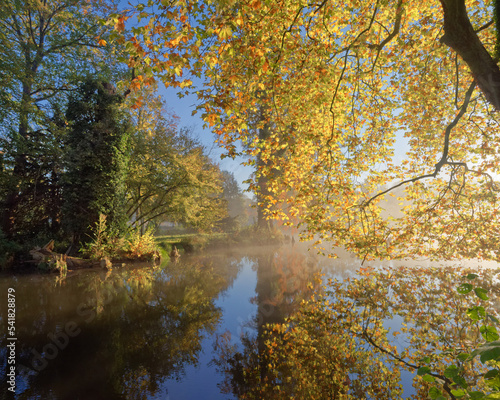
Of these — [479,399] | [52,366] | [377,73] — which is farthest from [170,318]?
[377,73]

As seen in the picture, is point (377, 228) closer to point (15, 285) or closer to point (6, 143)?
point (15, 285)

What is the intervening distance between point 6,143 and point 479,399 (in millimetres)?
17117

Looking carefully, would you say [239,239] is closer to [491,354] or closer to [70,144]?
[70,144]

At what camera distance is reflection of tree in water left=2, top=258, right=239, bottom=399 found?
309 centimetres

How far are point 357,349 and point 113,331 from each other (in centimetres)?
418

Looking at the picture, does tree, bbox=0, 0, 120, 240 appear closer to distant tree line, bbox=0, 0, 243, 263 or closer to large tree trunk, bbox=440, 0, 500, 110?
distant tree line, bbox=0, 0, 243, 263

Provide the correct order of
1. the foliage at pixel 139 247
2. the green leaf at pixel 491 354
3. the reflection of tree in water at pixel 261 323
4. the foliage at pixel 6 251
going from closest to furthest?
the green leaf at pixel 491 354
the reflection of tree in water at pixel 261 323
the foliage at pixel 6 251
the foliage at pixel 139 247

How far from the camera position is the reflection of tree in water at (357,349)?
9.83 feet

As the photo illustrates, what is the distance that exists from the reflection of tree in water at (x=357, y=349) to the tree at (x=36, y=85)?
41.4 feet

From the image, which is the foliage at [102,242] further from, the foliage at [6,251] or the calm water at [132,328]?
the foliage at [6,251]

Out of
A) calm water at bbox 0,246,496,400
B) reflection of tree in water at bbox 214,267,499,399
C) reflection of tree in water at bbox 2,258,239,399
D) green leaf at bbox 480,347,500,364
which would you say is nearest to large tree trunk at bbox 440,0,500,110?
reflection of tree in water at bbox 214,267,499,399

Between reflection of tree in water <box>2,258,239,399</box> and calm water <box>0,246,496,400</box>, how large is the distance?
1cm

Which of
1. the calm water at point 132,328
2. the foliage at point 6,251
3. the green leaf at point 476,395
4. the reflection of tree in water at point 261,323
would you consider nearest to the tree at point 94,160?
the foliage at point 6,251

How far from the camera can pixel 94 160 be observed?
11.6 meters
